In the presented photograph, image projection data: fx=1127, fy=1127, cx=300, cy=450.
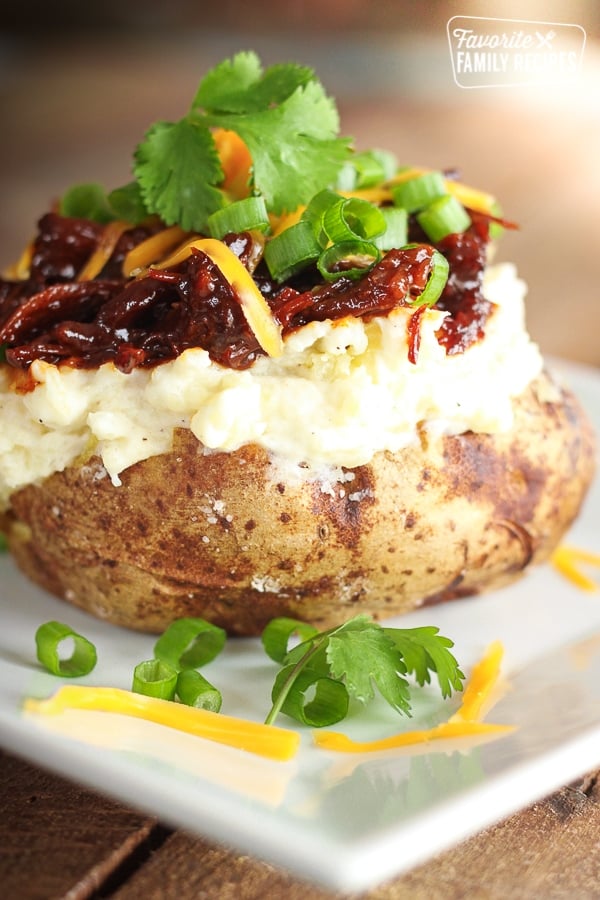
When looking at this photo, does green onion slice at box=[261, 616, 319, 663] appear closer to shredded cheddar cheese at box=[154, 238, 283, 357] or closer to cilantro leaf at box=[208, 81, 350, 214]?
shredded cheddar cheese at box=[154, 238, 283, 357]

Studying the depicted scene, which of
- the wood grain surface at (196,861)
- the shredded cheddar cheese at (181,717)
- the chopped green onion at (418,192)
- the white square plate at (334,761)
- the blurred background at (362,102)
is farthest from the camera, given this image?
the blurred background at (362,102)

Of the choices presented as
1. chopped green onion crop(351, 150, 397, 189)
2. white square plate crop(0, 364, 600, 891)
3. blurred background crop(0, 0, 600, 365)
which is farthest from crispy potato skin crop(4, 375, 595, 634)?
blurred background crop(0, 0, 600, 365)

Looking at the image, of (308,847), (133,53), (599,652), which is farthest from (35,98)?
(308,847)

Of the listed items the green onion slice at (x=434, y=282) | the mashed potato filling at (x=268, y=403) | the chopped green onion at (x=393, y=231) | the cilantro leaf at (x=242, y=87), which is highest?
the cilantro leaf at (x=242, y=87)

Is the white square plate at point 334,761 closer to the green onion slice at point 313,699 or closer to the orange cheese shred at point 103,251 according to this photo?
the green onion slice at point 313,699

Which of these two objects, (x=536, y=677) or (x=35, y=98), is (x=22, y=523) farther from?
(x=35, y=98)

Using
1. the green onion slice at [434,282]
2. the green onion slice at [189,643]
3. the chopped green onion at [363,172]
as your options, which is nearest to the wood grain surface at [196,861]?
the green onion slice at [189,643]

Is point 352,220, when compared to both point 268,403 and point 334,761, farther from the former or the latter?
point 334,761
